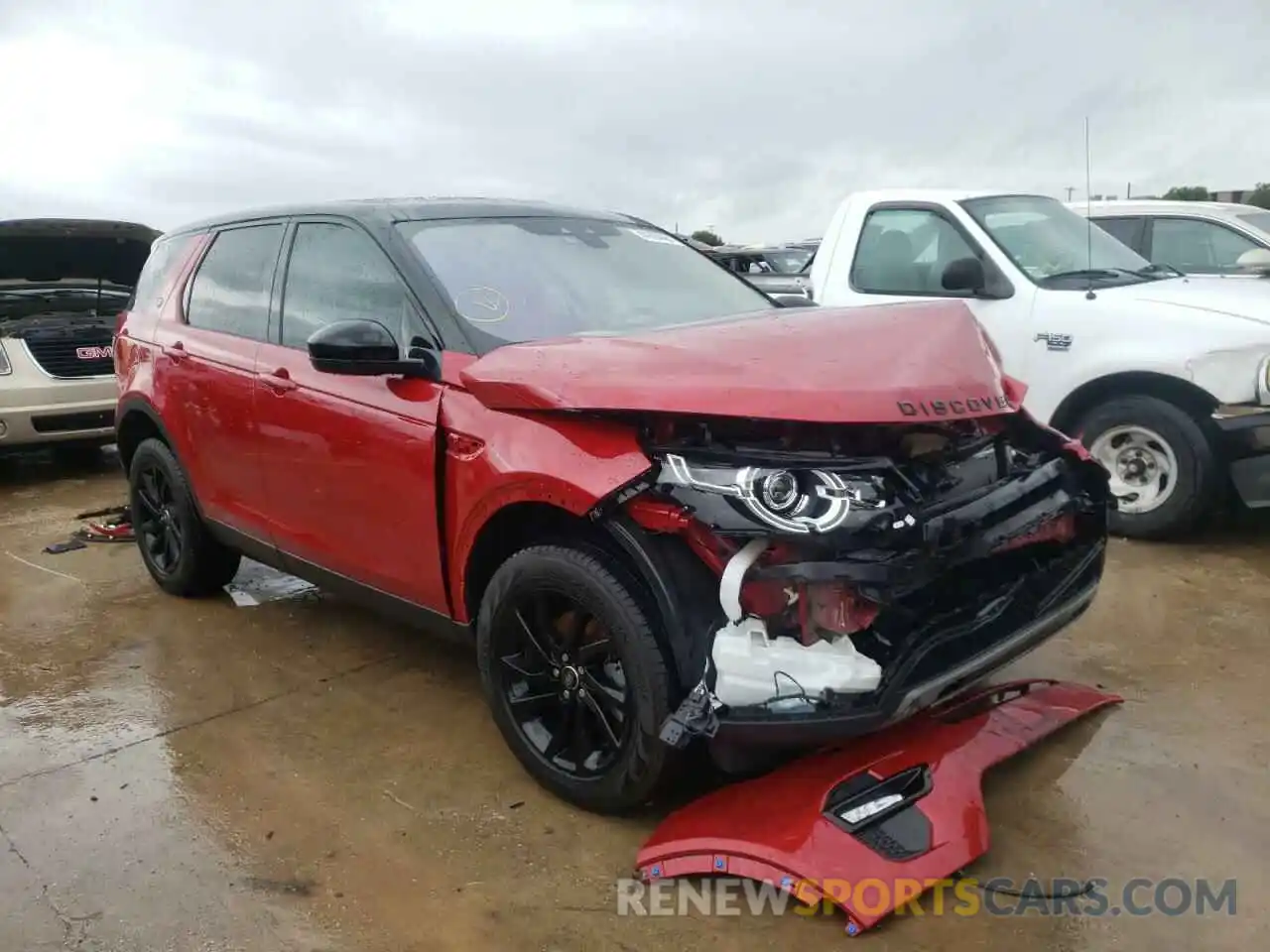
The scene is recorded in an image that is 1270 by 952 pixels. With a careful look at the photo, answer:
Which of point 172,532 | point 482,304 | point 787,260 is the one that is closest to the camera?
point 482,304

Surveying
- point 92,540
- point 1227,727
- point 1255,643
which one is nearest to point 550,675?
point 1227,727

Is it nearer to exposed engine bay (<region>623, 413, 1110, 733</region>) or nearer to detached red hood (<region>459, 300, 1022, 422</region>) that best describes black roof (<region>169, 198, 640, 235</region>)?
detached red hood (<region>459, 300, 1022, 422</region>)

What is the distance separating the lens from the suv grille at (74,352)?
807 centimetres

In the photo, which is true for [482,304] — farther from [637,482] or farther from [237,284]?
[237,284]

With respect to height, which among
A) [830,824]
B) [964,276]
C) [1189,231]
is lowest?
[830,824]

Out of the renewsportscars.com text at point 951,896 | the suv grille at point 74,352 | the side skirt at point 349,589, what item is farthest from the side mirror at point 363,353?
the suv grille at point 74,352

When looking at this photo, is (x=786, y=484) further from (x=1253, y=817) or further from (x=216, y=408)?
(x=216, y=408)

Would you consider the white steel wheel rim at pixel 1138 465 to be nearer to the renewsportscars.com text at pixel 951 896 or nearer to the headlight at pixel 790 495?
the renewsportscars.com text at pixel 951 896

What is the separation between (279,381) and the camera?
4.04 meters

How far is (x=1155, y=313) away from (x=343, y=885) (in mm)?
4663

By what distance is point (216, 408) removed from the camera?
14.6 ft

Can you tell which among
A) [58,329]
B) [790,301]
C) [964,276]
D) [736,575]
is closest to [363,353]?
[736,575]

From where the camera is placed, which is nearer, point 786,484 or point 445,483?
point 786,484

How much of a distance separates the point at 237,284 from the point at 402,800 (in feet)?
7.74
